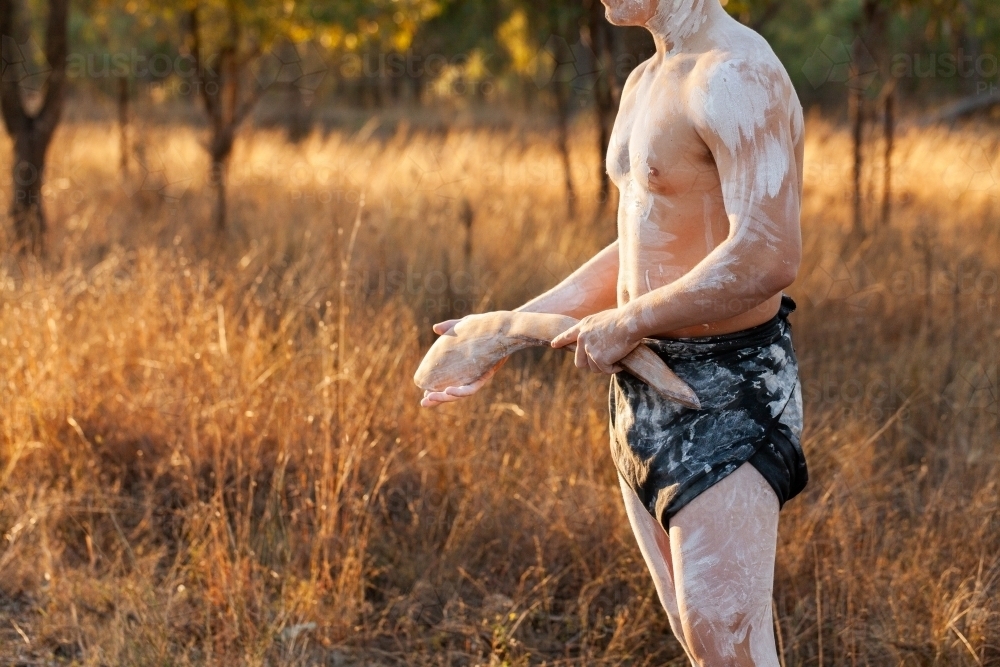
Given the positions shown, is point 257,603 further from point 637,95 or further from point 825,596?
point 637,95

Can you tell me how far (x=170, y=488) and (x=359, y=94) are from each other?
79.8 feet

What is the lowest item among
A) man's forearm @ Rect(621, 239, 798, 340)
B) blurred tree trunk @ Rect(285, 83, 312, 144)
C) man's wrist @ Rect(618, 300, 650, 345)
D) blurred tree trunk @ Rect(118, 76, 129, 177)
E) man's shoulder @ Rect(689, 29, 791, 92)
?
blurred tree trunk @ Rect(285, 83, 312, 144)

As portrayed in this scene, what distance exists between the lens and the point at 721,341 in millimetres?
1757

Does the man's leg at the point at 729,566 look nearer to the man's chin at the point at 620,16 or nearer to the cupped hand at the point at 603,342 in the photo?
the cupped hand at the point at 603,342

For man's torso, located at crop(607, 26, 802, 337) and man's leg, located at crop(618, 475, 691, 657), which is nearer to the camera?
man's torso, located at crop(607, 26, 802, 337)

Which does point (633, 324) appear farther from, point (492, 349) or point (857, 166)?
point (857, 166)

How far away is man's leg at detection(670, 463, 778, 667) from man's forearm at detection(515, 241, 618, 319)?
1.64 feet

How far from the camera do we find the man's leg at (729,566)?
5.58ft

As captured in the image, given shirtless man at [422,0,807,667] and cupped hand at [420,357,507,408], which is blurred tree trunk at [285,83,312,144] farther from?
shirtless man at [422,0,807,667]

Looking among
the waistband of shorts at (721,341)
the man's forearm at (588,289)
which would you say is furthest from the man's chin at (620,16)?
the waistband of shorts at (721,341)

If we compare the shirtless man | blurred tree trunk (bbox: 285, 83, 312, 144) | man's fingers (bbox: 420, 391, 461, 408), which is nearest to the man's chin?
the shirtless man

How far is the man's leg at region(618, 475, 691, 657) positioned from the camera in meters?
1.95

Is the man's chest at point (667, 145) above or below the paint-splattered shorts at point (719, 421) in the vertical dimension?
above

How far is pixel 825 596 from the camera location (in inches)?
122
